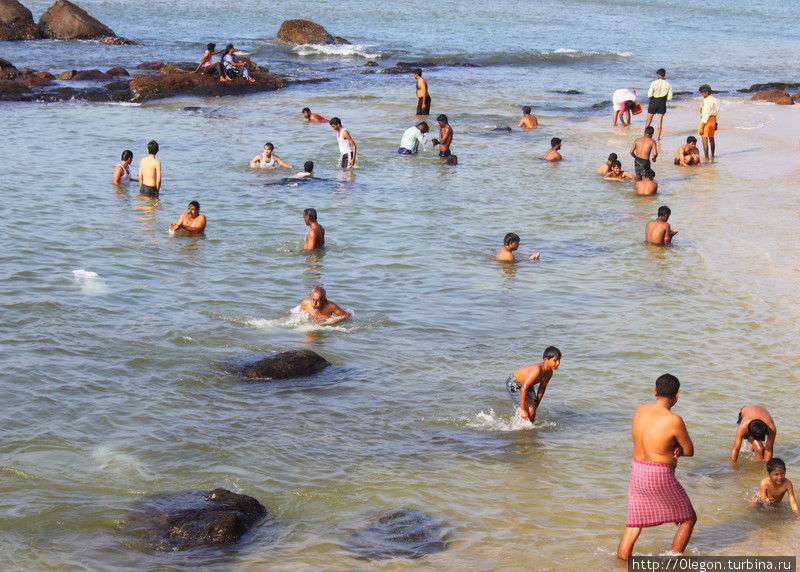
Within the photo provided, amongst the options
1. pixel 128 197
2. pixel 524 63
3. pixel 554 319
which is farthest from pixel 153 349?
pixel 524 63

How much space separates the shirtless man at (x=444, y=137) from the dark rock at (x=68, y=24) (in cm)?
2440

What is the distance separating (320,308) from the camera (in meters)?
12.6

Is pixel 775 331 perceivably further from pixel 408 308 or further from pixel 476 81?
pixel 476 81

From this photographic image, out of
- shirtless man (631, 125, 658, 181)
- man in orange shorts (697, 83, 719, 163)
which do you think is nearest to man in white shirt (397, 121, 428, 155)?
shirtless man (631, 125, 658, 181)

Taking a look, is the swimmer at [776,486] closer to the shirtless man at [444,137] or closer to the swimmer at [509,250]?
the swimmer at [509,250]

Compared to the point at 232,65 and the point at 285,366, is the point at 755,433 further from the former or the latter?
the point at 232,65

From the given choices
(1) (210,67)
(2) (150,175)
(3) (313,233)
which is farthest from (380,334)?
(1) (210,67)

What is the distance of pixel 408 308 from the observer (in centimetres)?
1362

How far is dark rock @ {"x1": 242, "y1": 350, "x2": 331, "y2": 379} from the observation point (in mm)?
10906

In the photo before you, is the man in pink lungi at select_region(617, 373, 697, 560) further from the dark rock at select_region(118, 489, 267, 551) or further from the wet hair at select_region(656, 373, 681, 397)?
the dark rock at select_region(118, 489, 267, 551)

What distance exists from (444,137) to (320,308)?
1147 cm

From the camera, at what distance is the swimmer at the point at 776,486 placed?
821 cm

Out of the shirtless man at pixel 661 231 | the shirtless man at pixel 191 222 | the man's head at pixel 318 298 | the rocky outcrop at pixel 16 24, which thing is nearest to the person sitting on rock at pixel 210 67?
the rocky outcrop at pixel 16 24

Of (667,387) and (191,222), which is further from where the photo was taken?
(191,222)
